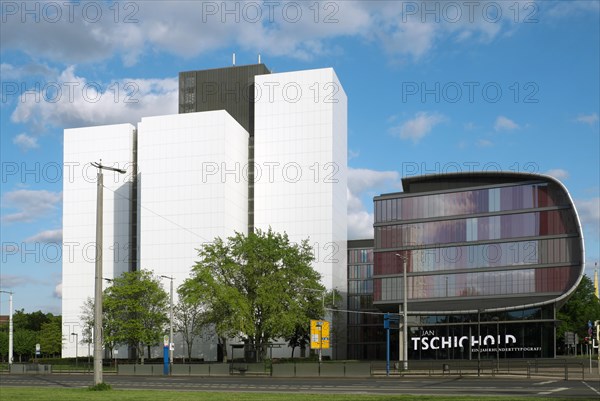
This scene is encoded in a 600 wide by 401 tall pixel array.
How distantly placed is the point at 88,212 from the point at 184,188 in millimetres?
19564

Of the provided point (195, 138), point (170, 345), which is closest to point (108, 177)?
point (195, 138)

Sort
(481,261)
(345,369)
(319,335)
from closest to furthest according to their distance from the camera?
(345,369), (319,335), (481,261)

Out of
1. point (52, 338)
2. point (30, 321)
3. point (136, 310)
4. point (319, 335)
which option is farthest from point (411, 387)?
point (30, 321)

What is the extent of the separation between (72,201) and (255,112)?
1307 inches

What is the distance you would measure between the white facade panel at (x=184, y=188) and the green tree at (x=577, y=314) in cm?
5066

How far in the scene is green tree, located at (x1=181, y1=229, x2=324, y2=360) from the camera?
3260 inches

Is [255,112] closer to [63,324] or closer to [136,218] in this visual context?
[136,218]

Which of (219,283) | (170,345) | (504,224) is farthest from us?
(504,224)

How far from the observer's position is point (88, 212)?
122m

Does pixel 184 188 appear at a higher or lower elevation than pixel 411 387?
higher

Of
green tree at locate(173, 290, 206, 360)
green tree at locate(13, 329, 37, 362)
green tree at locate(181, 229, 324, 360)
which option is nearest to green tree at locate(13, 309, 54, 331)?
green tree at locate(13, 329, 37, 362)

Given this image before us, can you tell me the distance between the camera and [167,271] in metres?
111

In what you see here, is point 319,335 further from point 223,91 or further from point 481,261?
point 223,91

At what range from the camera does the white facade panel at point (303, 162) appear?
113688mm
